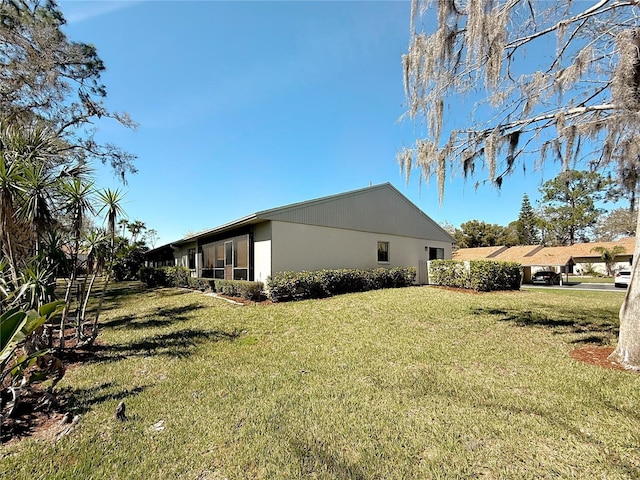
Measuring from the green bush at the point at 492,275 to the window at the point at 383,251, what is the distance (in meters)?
4.02

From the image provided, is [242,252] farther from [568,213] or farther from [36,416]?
[568,213]

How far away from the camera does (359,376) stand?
3965mm

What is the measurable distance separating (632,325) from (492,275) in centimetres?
922

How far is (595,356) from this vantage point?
15.0 ft

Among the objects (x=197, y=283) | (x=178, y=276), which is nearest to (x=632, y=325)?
(x=197, y=283)

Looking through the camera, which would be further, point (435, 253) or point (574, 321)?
point (435, 253)

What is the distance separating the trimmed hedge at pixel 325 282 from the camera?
393 inches

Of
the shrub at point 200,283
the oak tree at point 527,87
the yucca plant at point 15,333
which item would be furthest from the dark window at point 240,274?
the yucca plant at point 15,333

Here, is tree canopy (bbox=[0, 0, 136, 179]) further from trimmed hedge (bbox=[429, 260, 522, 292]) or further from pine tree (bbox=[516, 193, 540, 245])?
pine tree (bbox=[516, 193, 540, 245])

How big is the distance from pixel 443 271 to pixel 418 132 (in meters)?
9.91

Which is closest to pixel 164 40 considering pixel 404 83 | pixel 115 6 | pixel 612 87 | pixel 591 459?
pixel 115 6

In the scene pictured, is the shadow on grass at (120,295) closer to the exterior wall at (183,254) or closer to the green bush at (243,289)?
the green bush at (243,289)

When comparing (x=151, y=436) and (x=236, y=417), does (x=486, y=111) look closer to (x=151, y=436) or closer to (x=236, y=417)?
(x=236, y=417)

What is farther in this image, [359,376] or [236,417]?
[359,376]
